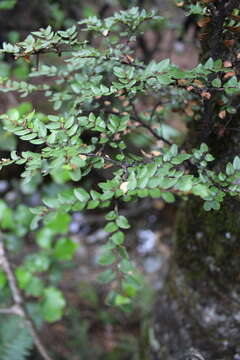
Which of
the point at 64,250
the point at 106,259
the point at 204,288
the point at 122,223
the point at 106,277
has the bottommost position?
the point at 64,250

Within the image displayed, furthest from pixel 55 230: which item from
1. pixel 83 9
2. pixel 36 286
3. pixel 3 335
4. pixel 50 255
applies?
pixel 83 9

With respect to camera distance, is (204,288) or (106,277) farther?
(204,288)

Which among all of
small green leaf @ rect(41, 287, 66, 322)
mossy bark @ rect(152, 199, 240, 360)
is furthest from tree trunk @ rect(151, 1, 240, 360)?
small green leaf @ rect(41, 287, 66, 322)

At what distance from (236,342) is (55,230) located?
115cm

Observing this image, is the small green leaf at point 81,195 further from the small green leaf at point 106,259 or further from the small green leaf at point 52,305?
the small green leaf at point 52,305

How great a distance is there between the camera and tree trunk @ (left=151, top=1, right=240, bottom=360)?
1.03 m

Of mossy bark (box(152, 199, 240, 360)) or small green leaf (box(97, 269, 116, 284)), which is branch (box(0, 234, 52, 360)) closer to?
mossy bark (box(152, 199, 240, 360))

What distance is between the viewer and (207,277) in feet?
3.93

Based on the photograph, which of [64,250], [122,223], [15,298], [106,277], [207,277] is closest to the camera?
[122,223]

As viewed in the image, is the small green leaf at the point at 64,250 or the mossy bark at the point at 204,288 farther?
the small green leaf at the point at 64,250

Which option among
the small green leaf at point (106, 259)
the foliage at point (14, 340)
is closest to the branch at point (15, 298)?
the foliage at point (14, 340)

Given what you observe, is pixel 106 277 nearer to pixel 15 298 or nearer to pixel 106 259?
pixel 106 259

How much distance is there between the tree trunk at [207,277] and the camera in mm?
1027

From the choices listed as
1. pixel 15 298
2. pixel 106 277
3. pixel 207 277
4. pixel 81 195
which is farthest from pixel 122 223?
pixel 15 298
